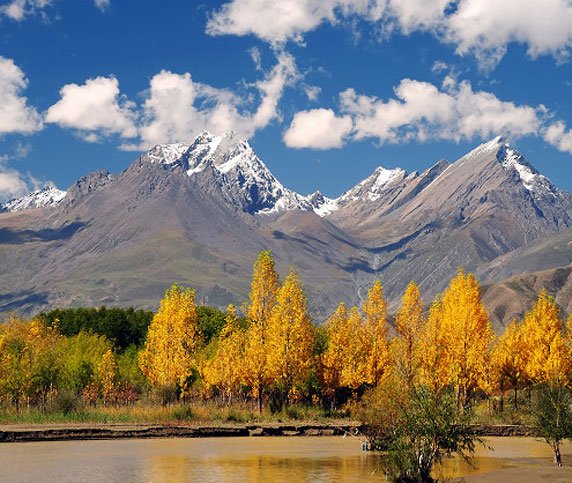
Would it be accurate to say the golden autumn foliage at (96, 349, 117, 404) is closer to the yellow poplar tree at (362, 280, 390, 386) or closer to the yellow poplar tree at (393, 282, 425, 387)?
the yellow poplar tree at (362, 280, 390, 386)

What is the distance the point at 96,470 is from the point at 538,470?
919 inches

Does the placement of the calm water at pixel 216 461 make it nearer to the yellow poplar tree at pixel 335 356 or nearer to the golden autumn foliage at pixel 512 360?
the yellow poplar tree at pixel 335 356

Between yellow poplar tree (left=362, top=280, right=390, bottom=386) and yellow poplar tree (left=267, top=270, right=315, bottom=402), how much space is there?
24.2ft

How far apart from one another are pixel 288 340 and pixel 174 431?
17091 mm

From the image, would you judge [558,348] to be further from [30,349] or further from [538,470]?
[30,349]

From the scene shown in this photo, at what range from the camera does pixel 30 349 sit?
291 feet

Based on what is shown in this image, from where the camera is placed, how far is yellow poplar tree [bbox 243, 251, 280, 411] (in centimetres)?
7762

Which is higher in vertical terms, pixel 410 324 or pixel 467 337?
pixel 410 324

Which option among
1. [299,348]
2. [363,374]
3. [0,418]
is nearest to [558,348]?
[363,374]

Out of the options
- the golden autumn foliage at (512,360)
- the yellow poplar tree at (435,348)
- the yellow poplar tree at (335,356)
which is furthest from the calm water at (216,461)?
the golden autumn foliage at (512,360)

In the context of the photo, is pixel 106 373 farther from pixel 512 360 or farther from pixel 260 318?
pixel 512 360

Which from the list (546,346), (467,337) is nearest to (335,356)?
(467,337)

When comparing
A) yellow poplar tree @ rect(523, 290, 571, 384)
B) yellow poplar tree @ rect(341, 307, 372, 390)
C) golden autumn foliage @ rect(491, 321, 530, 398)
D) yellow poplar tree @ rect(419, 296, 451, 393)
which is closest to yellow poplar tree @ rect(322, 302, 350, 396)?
yellow poplar tree @ rect(341, 307, 372, 390)

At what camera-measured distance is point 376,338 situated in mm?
82375
